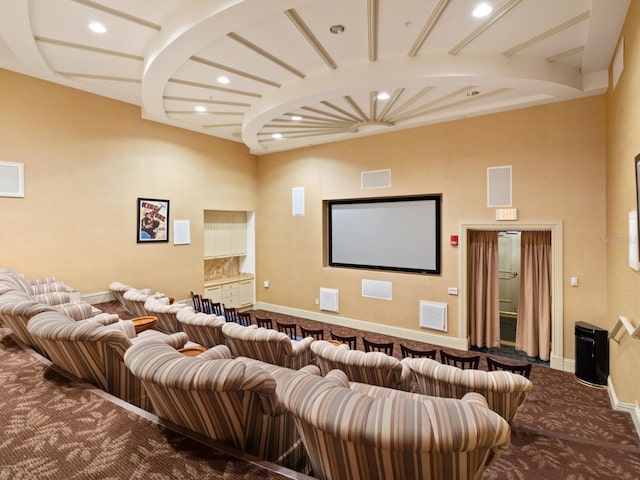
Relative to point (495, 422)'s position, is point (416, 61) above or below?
above

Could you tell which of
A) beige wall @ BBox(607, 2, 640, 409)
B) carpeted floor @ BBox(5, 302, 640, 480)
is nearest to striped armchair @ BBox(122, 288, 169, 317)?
carpeted floor @ BBox(5, 302, 640, 480)

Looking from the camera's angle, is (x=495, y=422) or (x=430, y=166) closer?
(x=495, y=422)

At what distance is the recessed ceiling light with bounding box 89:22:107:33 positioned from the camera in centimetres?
360

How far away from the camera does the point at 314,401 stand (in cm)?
119

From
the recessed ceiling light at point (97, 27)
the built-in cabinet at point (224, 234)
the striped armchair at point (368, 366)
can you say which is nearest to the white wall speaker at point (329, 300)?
the built-in cabinet at point (224, 234)

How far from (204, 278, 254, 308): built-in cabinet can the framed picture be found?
1.72 metres

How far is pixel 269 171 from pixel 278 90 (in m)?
3.68

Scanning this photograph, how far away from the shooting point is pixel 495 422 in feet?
3.44

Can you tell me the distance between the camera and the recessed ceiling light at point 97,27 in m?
3.60

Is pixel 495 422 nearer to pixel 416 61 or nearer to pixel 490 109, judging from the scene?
pixel 416 61

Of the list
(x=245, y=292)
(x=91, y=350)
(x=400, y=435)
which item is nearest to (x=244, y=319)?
(x=91, y=350)

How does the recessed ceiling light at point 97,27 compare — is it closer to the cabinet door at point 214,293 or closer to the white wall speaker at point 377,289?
the cabinet door at point 214,293

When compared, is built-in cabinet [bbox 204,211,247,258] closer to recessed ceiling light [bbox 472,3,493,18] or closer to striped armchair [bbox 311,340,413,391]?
striped armchair [bbox 311,340,413,391]

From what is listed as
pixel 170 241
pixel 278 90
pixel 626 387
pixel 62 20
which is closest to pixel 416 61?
pixel 278 90
